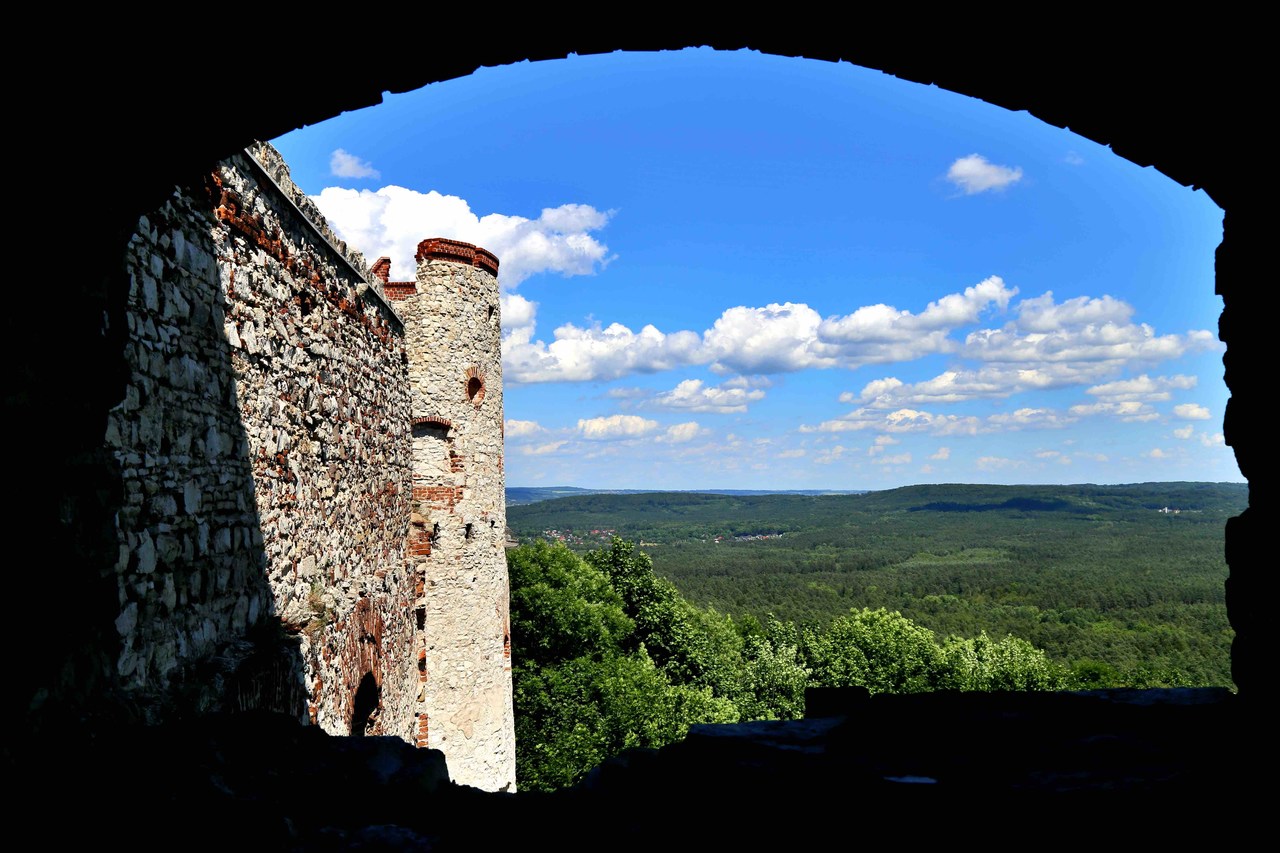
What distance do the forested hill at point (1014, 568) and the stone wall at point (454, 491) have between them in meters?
9.16

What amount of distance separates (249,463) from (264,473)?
207 millimetres

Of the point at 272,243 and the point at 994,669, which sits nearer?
the point at 272,243

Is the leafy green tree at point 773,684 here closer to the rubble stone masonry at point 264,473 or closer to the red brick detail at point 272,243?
the rubble stone masonry at point 264,473

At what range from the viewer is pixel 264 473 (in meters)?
4.35

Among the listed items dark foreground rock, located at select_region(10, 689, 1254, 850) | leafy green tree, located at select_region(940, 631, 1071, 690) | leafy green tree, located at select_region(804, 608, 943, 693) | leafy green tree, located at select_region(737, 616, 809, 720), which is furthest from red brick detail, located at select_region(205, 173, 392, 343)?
leafy green tree, located at select_region(940, 631, 1071, 690)

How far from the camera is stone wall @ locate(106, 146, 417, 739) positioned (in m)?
3.14

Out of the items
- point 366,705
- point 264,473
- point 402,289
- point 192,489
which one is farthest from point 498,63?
point 402,289

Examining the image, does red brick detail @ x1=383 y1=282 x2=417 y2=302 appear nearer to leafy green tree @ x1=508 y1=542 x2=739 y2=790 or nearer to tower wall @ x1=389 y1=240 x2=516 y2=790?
tower wall @ x1=389 y1=240 x2=516 y2=790

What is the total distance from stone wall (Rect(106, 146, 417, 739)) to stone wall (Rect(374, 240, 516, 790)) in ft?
12.7

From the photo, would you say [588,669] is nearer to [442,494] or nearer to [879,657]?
[442,494]

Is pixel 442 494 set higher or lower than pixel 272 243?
lower

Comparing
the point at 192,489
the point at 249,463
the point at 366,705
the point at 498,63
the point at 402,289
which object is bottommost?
the point at 366,705

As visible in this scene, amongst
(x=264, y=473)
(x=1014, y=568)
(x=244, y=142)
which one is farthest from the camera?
(x=1014, y=568)

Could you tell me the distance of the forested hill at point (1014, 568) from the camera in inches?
1960
